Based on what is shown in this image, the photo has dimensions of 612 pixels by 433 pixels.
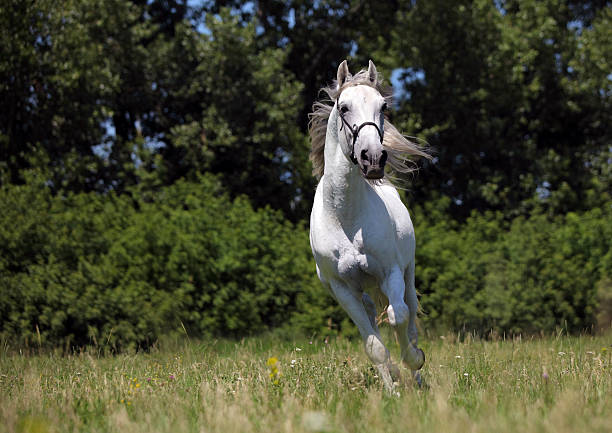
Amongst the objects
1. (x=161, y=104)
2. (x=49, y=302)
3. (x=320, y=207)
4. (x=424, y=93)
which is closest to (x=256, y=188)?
(x=161, y=104)

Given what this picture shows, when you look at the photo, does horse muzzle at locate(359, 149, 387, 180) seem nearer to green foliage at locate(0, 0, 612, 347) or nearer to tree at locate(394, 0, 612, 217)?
green foliage at locate(0, 0, 612, 347)

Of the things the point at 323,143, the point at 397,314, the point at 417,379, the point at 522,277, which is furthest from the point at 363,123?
the point at 522,277

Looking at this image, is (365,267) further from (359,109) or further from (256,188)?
(256,188)

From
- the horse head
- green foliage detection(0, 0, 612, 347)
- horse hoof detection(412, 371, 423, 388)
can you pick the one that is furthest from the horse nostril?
green foliage detection(0, 0, 612, 347)

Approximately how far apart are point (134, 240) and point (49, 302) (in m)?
1.82

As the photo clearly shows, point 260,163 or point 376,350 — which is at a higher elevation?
point 260,163

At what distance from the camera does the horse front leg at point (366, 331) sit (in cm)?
475

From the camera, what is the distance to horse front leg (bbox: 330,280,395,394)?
4754 mm

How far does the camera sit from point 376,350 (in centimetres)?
477

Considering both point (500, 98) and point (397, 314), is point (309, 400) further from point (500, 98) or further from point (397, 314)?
point (500, 98)

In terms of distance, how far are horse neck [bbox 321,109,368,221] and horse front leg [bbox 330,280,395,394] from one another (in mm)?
604

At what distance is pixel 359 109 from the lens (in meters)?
4.43

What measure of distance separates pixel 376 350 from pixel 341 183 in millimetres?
1294

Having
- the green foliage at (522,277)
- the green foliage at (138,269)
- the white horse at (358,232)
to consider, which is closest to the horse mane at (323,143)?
the white horse at (358,232)
